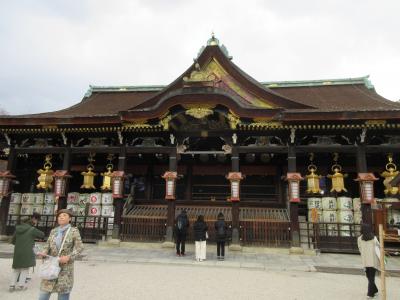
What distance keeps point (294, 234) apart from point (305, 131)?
4221 millimetres

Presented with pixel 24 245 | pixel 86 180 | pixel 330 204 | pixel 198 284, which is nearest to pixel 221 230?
pixel 198 284

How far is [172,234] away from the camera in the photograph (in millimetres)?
12219

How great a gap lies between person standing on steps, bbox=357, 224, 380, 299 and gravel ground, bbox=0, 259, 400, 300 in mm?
311

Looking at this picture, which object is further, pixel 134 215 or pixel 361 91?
pixel 361 91

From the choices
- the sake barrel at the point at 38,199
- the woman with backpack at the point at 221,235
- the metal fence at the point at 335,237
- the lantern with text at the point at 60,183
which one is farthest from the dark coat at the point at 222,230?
the sake barrel at the point at 38,199

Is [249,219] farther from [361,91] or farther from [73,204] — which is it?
[361,91]

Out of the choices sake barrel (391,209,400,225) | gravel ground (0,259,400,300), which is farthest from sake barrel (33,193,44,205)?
sake barrel (391,209,400,225)

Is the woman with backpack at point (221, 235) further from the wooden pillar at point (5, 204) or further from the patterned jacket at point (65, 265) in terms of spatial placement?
the wooden pillar at point (5, 204)

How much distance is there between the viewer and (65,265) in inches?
163

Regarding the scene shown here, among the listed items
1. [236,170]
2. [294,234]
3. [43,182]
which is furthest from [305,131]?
[43,182]

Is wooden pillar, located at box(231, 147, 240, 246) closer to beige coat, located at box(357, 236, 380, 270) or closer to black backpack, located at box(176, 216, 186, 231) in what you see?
black backpack, located at box(176, 216, 186, 231)

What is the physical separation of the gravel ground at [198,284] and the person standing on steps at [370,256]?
31 cm

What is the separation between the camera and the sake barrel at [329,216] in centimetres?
1208

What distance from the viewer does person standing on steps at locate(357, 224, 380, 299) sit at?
245 inches
